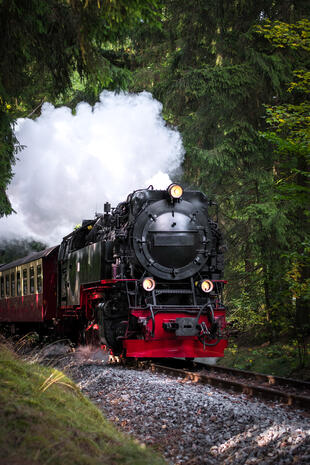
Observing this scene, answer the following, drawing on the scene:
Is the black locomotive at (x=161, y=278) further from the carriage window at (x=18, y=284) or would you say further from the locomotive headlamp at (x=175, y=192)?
the carriage window at (x=18, y=284)

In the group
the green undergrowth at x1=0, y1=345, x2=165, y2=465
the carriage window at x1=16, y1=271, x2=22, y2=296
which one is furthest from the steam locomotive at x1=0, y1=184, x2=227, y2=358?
the carriage window at x1=16, y1=271, x2=22, y2=296

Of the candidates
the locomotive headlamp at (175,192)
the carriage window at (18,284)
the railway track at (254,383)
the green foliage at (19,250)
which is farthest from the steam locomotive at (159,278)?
the green foliage at (19,250)

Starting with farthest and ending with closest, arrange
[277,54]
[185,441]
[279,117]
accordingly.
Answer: [277,54] → [279,117] → [185,441]

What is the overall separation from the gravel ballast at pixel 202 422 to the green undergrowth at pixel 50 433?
820 millimetres

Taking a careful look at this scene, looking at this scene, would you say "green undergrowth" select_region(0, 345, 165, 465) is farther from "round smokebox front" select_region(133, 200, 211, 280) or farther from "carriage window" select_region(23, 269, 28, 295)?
"carriage window" select_region(23, 269, 28, 295)

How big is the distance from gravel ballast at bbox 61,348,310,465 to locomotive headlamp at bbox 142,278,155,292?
1931 millimetres

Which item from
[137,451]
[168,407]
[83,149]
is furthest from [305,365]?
[83,149]

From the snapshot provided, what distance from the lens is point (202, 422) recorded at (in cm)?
561

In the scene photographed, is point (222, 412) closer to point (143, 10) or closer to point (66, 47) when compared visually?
point (143, 10)

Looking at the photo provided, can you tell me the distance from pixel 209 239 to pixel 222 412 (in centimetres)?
503

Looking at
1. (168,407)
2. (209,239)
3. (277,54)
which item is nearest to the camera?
(168,407)

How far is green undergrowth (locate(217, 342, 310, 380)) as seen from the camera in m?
9.76

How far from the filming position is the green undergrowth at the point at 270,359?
976 cm

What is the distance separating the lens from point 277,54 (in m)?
12.0
